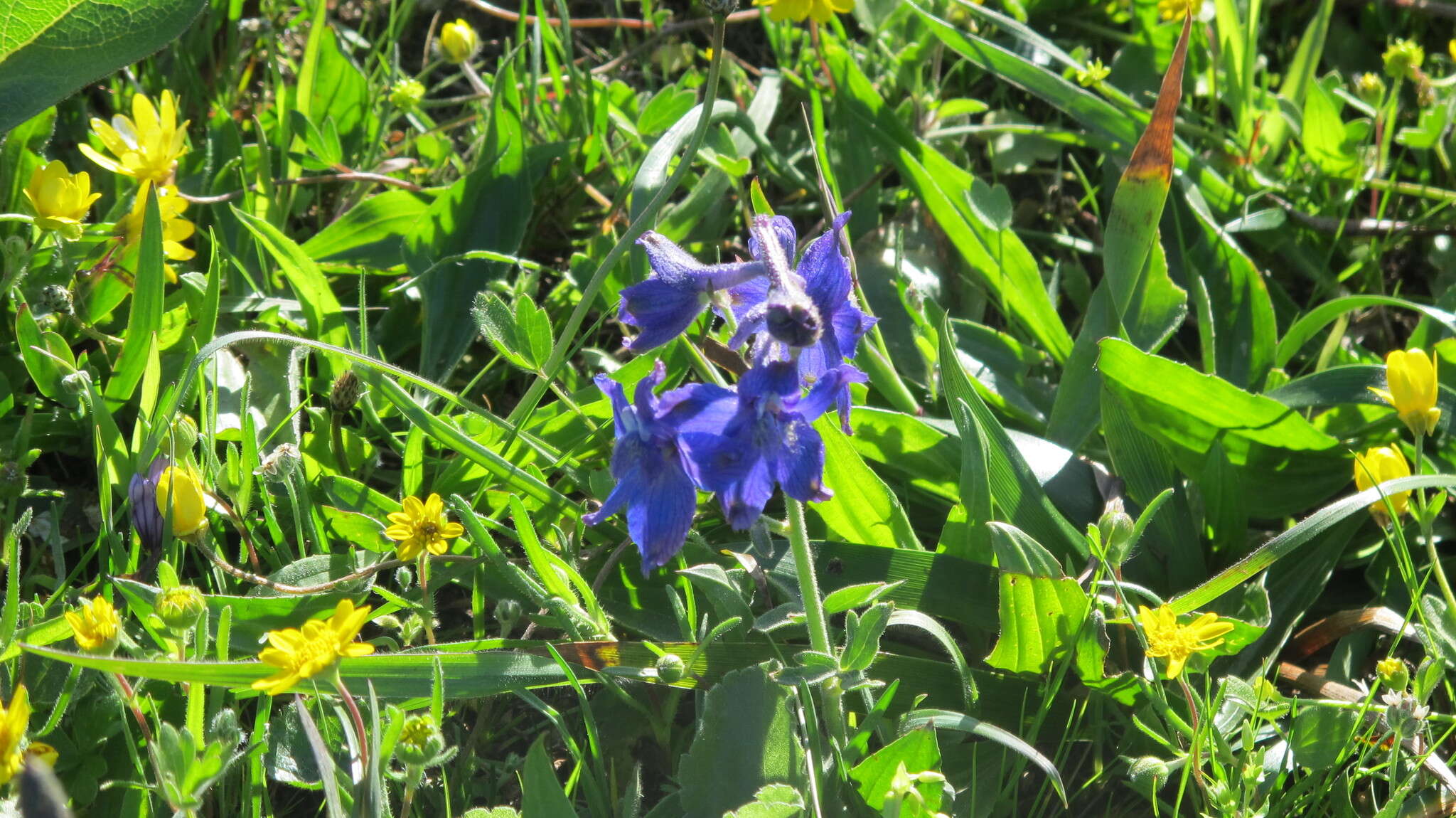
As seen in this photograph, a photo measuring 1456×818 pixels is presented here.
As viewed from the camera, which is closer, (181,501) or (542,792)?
(542,792)

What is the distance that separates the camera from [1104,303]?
2.44 meters

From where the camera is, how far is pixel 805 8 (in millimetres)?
2525

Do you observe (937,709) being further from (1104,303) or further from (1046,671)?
(1104,303)

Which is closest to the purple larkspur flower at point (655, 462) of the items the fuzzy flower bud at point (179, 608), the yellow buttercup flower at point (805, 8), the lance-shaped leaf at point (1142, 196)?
the fuzzy flower bud at point (179, 608)

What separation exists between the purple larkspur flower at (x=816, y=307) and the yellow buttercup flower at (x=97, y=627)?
36.0 inches

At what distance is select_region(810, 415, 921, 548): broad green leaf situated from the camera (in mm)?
1991

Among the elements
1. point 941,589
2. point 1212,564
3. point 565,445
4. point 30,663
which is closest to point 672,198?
point 565,445

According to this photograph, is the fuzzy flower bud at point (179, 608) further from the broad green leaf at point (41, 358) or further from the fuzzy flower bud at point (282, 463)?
the broad green leaf at point (41, 358)

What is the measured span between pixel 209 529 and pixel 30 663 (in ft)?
1.15

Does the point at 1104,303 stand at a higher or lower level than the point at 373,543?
higher

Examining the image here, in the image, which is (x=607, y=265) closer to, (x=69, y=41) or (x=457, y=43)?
(x=457, y=43)

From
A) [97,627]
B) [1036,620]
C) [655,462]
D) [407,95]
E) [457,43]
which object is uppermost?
[457,43]

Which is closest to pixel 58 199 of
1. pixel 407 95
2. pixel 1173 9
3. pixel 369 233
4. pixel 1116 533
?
pixel 369 233

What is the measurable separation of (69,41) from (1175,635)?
226 cm
